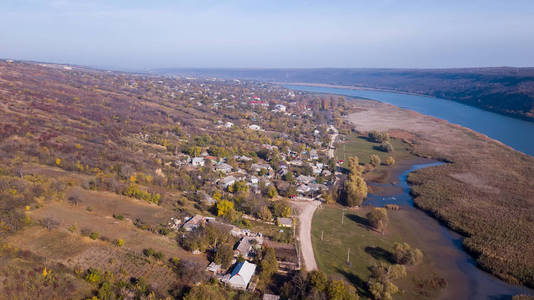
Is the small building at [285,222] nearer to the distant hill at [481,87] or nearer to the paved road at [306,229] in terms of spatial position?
the paved road at [306,229]

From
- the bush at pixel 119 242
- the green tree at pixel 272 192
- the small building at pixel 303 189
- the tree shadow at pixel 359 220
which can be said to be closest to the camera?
the bush at pixel 119 242

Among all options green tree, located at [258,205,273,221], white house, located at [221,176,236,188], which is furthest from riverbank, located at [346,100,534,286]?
white house, located at [221,176,236,188]

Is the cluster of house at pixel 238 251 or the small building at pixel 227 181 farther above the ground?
the small building at pixel 227 181

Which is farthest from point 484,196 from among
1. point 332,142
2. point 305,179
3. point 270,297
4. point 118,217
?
point 118,217

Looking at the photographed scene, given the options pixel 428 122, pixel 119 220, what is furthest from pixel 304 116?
pixel 119 220

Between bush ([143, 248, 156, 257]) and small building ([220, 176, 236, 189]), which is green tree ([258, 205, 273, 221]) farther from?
bush ([143, 248, 156, 257])

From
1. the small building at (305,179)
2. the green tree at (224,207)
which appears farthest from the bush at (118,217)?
the small building at (305,179)
